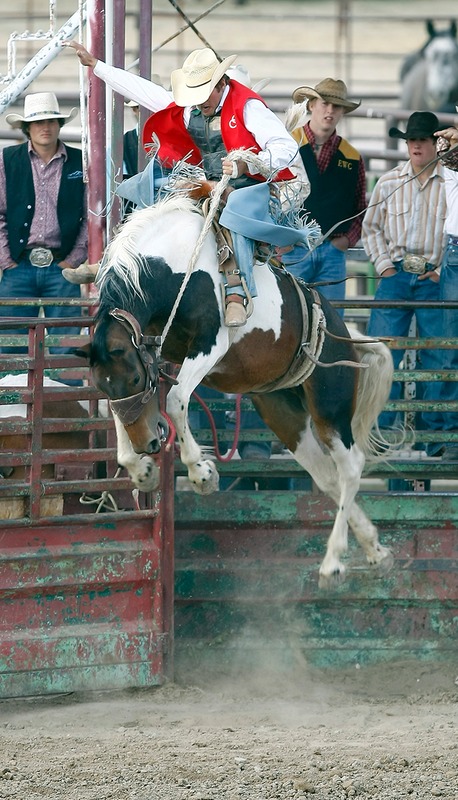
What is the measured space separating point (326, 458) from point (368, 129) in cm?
1637

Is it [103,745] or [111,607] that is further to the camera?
[111,607]

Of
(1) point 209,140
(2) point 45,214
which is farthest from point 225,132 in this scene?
(2) point 45,214

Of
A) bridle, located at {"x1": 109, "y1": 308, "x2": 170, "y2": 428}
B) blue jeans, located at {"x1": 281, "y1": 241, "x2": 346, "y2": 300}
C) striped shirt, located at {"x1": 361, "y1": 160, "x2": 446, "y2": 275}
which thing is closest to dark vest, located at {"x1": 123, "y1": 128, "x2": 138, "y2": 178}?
blue jeans, located at {"x1": 281, "y1": 241, "x2": 346, "y2": 300}

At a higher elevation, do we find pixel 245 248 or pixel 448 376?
pixel 245 248

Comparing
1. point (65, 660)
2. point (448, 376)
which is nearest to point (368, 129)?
point (448, 376)

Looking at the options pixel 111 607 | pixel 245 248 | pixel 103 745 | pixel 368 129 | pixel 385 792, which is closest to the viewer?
pixel 385 792

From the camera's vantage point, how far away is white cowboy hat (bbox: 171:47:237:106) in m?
5.91

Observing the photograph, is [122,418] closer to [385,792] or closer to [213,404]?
[213,404]

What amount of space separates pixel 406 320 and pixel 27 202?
98.2 inches

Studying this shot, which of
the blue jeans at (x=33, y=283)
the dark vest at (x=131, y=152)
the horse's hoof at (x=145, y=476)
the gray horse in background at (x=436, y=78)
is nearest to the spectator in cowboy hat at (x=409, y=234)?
the dark vest at (x=131, y=152)

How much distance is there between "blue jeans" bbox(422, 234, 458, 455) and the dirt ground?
1478mm

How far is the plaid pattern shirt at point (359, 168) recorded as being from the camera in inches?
316

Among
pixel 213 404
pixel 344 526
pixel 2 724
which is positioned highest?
pixel 213 404

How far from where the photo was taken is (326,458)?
22.5 feet
